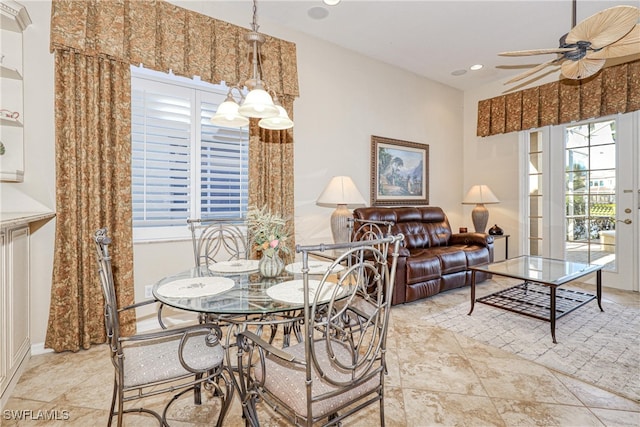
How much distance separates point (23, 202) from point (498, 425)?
3.28 metres

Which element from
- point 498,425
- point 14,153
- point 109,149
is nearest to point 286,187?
point 109,149

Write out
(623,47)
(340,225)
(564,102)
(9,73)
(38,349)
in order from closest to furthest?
(9,73)
(38,349)
(623,47)
(340,225)
(564,102)

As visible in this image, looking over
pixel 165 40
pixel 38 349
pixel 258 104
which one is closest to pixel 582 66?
pixel 258 104

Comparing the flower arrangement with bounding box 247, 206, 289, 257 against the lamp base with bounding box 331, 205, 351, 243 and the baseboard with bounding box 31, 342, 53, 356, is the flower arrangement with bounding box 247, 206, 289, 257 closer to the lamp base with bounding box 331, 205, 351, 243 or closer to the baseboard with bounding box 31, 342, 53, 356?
Answer: the lamp base with bounding box 331, 205, 351, 243

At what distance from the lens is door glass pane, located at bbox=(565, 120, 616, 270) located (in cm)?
400

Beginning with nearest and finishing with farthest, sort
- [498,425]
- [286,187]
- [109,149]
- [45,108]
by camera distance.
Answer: [498,425]
[45,108]
[109,149]
[286,187]

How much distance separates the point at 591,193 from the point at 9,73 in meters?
6.11

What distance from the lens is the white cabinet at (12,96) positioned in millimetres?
2113

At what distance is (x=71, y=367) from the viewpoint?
2.15m

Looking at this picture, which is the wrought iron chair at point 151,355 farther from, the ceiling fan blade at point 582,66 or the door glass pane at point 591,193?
the door glass pane at point 591,193

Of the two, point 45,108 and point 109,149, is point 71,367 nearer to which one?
point 109,149

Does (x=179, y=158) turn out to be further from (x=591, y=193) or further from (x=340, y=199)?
(x=591, y=193)

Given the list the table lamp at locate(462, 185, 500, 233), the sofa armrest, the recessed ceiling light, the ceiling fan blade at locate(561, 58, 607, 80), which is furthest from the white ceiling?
the sofa armrest

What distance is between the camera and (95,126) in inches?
93.3
